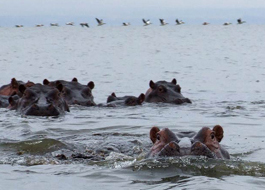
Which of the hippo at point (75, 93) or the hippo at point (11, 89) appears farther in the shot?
the hippo at point (11, 89)

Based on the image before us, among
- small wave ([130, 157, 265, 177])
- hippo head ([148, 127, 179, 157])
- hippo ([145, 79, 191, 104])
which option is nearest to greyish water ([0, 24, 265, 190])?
small wave ([130, 157, 265, 177])

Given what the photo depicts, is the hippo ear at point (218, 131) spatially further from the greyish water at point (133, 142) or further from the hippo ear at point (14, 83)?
the hippo ear at point (14, 83)

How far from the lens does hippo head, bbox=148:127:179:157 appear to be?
23.2ft

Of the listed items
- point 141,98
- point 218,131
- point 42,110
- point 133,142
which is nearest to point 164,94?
point 141,98

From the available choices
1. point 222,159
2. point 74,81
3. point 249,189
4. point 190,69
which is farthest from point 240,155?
point 190,69

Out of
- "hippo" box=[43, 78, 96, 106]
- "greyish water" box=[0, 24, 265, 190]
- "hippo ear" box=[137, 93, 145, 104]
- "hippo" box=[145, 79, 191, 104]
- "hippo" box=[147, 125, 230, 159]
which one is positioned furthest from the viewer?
"hippo" box=[145, 79, 191, 104]

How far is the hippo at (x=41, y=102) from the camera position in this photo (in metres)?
12.9

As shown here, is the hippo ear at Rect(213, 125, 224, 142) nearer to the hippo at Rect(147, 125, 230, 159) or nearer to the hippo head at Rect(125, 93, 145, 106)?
the hippo at Rect(147, 125, 230, 159)

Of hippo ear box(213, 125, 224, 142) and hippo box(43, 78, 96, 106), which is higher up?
hippo box(43, 78, 96, 106)

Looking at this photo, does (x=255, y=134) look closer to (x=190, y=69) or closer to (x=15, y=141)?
(x=15, y=141)

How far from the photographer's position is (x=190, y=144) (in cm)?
717

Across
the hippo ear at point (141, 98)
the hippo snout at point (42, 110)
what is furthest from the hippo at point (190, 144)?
the hippo ear at point (141, 98)

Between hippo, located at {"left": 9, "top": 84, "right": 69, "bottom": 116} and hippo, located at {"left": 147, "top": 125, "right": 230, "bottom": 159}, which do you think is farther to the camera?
hippo, located at {"left": 9, "top": 84, "right": 69, "bottom": 116}

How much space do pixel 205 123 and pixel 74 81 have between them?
420 centimetres
